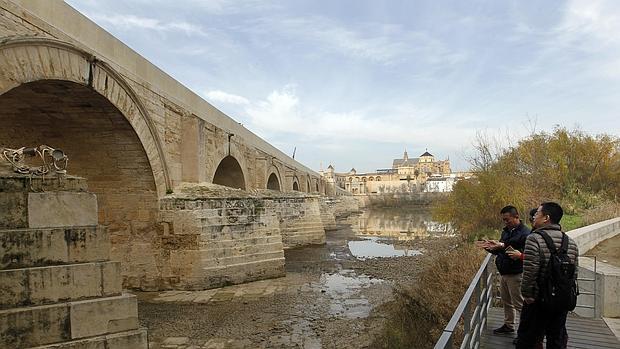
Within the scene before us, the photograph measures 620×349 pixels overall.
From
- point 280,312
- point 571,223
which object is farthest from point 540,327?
point 571,223

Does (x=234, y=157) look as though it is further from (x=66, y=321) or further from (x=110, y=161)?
(x=66, y=321)

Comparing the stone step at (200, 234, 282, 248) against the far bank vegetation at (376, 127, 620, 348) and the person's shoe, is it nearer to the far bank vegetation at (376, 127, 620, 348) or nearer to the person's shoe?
the far bank vegetation at (376, 127, 620, 348)

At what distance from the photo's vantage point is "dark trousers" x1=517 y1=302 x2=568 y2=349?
10.8 ft

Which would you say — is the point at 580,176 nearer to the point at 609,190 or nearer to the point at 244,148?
the point at 609,190

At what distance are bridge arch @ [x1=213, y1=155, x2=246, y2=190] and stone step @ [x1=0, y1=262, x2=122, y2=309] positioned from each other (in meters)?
11.8

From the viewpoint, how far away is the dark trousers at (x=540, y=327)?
3.30 metres

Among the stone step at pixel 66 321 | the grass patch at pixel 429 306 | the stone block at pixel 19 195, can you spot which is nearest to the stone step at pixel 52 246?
the stone block at pixel 19 195

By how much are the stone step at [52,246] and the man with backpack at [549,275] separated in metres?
3.87

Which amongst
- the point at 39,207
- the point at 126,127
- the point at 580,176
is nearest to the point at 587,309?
the point at 39,207

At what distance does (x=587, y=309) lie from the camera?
16.2 ft

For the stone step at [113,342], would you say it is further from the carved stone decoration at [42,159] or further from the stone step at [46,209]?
the carved stone decoration at [42,159]

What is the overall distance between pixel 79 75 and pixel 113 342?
4586 millimetres

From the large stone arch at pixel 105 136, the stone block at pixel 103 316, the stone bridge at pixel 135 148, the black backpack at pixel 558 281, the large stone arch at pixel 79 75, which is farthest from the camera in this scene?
the large stone arch at pixel 105 136

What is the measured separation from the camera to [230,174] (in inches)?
691
